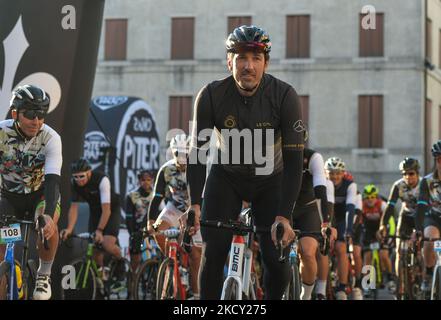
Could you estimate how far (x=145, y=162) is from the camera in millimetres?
22953

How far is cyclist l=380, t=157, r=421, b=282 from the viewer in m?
14.5

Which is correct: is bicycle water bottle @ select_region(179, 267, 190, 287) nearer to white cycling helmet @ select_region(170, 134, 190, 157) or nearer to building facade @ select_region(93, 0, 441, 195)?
white cycling helmet @ select_region(170, 134, 190, 157)

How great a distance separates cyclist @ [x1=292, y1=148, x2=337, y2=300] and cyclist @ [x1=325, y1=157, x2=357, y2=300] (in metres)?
3.30

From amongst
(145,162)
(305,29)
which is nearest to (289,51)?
(305,29)

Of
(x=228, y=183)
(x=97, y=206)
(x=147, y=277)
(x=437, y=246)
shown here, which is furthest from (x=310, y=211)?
(x=97, y=206)

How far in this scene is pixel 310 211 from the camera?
34.3 ft

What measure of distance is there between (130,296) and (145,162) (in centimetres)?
911

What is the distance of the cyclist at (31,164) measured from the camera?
8250mm

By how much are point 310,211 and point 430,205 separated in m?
1.68

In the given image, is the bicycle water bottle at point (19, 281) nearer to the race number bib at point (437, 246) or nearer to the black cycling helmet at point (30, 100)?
the black cycling helmet at point (30, 100)

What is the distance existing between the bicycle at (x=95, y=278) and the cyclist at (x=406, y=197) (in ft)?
12.4

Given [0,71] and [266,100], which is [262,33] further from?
[0,71]

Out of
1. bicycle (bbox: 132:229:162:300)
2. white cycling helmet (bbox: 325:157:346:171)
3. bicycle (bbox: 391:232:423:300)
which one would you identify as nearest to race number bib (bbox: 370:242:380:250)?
bicycle (bbox: 391:232:423:300)
